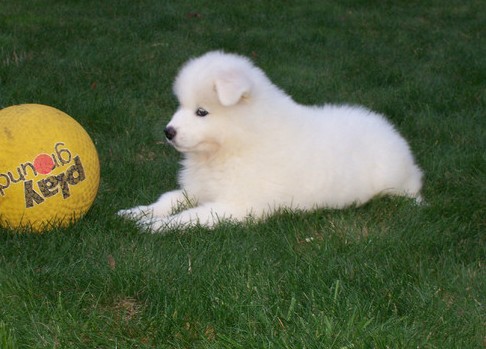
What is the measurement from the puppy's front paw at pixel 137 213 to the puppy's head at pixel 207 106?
382 millimetres

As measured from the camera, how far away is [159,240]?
3381 mm

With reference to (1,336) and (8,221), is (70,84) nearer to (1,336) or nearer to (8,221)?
(8,221)

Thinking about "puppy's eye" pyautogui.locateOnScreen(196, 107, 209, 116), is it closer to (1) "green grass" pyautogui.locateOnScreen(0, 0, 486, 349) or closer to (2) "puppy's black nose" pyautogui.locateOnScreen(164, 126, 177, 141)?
(2) "puppy's black nose" pyautogui.locateOnScreen(164, 126, 177, 141)

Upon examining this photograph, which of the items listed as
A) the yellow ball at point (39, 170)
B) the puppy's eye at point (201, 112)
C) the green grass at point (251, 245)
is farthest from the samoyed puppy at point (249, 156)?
the yellow ball at point (39, 170)

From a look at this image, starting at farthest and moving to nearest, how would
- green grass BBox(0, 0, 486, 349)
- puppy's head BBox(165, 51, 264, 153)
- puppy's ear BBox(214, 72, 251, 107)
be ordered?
puppy's head BBox(165, 51, 264, 153) < puppy's ear BBox(214, 72, 251, 107) < green grass BBox(0, 0, 486, 349)

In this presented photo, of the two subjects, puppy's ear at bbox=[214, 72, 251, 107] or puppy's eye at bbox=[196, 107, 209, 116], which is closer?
puppy's ear at bbox=[214, 72, 251, 107]

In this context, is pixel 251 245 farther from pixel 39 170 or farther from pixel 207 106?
pixel 39 170

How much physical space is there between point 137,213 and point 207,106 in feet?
2.17

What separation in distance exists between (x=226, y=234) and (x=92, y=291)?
0.82 m

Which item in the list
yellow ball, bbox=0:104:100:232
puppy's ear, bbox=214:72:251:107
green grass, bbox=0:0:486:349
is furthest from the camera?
puppy's ear, bbox=214:72:251:107

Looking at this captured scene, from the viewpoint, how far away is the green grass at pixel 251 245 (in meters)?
2.54

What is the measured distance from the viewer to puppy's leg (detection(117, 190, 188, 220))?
12.2 feet

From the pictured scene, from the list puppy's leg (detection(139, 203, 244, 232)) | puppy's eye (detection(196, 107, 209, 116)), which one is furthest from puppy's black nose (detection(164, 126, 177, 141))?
puppy's leg (detection(139, 203, 244, 232))

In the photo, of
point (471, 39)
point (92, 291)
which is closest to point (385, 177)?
point (92, 291)
